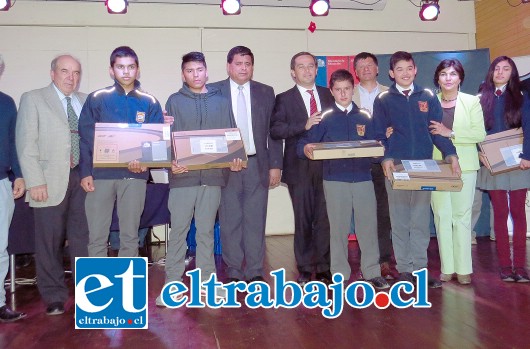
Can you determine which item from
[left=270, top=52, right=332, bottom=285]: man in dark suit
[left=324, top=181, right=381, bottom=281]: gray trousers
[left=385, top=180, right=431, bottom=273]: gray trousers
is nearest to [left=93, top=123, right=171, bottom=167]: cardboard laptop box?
[left=270, top=52, right=332, bottom=285]: man in dark suit

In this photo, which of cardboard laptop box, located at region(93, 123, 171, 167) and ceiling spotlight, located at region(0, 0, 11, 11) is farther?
ceiling spotlight, located at region(0, 0, 11, 11)

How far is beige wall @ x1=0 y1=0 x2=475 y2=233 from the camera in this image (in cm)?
598

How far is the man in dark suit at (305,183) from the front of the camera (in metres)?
3.31

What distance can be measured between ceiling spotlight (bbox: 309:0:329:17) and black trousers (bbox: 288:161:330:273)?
296 centimetres

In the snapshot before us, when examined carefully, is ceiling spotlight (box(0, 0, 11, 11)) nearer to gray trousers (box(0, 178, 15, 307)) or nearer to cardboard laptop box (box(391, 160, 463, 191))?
gray trousers (box(0, 178, 15, 307))

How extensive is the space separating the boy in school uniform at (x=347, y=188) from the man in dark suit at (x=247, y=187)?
36 centimetres

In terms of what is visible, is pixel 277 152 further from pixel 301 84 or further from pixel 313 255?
pixel 313 255

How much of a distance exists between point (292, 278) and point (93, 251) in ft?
4.93

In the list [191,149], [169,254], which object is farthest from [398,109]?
[169,254]

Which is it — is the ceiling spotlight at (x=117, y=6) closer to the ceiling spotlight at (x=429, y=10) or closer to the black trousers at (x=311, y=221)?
the black trousers at (x=311, y=221)

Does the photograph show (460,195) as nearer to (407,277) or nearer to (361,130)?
(407,277)

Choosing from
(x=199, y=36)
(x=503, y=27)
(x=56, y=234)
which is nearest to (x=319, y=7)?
(x=199, y=36)

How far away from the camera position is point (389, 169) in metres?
3.09

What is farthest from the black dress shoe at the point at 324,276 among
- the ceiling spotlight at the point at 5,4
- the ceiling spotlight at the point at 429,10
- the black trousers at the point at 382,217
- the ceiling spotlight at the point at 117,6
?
the ceiling spotlight at the point at 5,4
